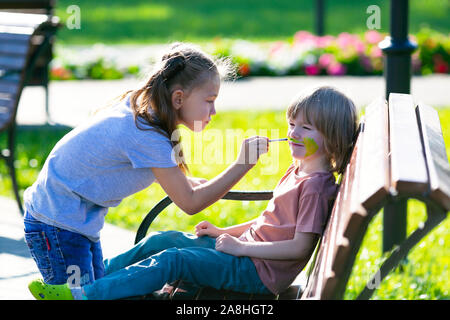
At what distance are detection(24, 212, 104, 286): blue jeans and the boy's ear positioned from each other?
591mm

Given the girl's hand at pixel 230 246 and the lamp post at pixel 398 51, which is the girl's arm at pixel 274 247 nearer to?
the girl's hand at pixel 230 246

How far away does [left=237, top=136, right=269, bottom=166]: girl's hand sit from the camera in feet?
8.20

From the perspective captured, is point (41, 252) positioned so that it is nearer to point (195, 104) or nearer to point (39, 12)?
point (195, 104)

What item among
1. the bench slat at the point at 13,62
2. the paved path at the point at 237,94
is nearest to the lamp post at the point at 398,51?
the paved path at the point at 237,94

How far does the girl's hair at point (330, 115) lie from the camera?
Answer: 2.48 meters

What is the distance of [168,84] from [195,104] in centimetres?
12

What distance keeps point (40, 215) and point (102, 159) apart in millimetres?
328

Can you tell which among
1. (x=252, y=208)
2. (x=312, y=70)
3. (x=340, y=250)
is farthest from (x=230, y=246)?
(x=312, y=70)

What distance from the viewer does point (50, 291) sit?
242 cm

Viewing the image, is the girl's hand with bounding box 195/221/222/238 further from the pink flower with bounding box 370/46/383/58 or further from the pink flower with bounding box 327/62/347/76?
the pink flower with bounding box 370/46/383/58

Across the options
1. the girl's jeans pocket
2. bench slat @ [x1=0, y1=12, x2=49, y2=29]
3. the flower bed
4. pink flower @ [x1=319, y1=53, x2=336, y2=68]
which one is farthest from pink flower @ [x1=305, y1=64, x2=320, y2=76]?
the girl's jeans pocket

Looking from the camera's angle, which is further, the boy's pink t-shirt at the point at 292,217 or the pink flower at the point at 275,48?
the pink flower at the point at 275,48
